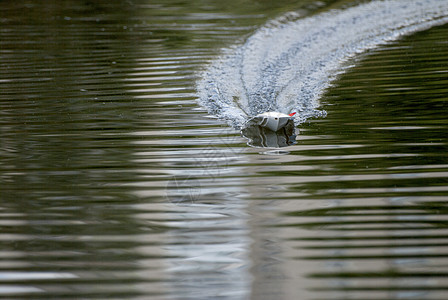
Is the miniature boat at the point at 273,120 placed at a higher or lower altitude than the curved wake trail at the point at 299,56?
lower

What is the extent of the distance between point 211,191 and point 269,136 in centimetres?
121

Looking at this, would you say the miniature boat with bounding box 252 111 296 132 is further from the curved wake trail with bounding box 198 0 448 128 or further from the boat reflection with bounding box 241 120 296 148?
the curved wake trail with bounding box 198 0 448 128

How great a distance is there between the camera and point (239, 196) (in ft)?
13.5

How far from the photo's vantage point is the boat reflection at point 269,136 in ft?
17.0

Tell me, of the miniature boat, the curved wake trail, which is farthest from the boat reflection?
the curved wake trail

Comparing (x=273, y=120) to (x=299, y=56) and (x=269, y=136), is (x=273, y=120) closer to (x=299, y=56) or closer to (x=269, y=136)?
(x=269, y=136)

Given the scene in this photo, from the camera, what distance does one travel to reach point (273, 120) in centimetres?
534

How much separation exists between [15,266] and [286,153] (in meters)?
2.26

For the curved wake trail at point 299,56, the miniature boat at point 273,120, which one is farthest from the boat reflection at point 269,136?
the curved wake trail at point 299,56

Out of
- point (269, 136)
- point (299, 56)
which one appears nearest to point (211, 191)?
point (269, 136)

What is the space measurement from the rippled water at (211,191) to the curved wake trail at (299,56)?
243mm

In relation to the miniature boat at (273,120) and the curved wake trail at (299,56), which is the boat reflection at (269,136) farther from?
the curved wake trail at (299,56)

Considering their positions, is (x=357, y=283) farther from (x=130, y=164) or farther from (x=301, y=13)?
(x=301, y=13)

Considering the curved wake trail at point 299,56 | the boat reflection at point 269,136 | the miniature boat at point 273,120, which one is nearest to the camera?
the boat reflection at point 269,136
